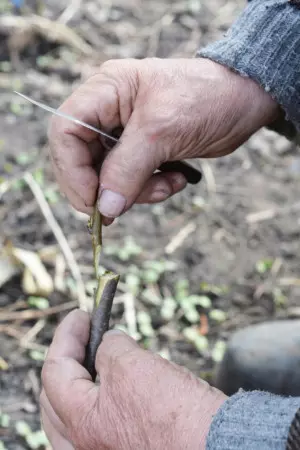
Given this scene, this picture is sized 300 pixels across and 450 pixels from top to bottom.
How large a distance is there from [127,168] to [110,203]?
89 millimetres

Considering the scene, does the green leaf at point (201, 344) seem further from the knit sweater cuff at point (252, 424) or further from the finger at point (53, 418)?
the knit sweater cuff at point (252, 424)

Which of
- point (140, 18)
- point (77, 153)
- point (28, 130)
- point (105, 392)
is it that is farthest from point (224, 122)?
point (140, 18)

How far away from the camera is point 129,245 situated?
2521 millimetres

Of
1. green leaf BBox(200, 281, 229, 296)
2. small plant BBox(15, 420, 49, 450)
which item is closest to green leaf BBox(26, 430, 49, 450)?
small plant BBox(15, 420, 49, 450)

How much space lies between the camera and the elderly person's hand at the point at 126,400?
3.68 ft

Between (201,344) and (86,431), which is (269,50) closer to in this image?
(86,431)

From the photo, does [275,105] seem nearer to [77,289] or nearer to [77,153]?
[77,153]

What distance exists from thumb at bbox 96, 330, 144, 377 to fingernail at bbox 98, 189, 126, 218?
26 centimetres

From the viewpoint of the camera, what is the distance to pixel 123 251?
2.49 m

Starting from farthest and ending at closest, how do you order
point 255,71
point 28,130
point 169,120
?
point 28,130, point 255,71, point 169,120

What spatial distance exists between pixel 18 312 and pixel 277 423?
132 centimetres

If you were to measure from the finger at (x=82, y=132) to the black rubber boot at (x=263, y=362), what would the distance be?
76cm

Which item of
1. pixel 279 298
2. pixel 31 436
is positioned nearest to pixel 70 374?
pixel 31 436

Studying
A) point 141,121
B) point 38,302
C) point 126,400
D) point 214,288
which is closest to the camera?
point 126,400
